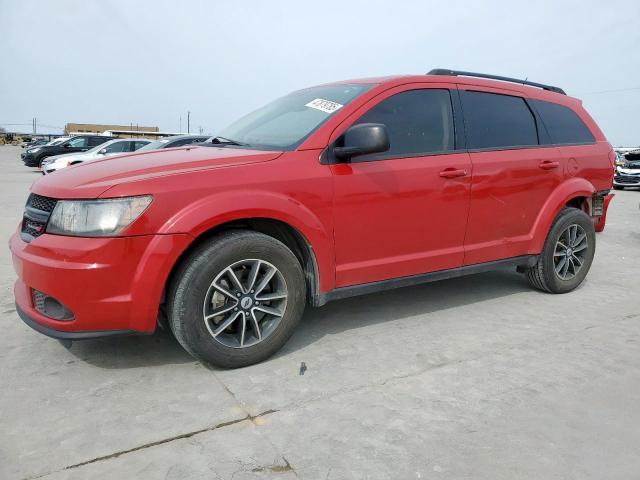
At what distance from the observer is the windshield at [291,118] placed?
3359mm

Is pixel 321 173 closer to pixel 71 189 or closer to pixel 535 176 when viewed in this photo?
pixel 71 189

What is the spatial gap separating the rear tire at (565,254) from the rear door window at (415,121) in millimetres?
1406

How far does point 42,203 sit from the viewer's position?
2863mm

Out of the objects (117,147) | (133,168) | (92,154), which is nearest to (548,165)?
(133,168)

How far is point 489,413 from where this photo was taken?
2539 millimetres

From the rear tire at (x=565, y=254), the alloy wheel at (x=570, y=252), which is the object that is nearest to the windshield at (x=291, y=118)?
the rear tire at (x=565, y=254)

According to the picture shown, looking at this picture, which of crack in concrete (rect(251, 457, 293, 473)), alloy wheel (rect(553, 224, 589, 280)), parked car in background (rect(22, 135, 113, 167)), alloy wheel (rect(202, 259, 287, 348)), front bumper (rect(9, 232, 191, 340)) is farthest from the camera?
parked car in background (rect(22, 135, 113, 167))

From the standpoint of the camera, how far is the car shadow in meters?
3.15

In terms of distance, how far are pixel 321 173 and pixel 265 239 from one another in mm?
541

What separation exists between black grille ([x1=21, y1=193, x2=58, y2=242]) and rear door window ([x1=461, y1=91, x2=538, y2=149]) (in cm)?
281

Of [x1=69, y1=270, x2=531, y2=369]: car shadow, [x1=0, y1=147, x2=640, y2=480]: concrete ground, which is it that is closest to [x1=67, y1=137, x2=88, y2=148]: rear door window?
[x1=0, y1=147, x2=640, y2=480]: concrete ground

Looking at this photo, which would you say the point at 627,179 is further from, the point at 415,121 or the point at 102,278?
the point at 102,278

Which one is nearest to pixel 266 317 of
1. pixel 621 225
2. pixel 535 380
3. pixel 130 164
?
pixel 130 164

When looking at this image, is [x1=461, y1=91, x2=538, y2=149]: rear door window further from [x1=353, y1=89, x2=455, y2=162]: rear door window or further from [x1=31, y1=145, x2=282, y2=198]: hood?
[x1=31, y1=145, x2=282, y2=198]: hood
